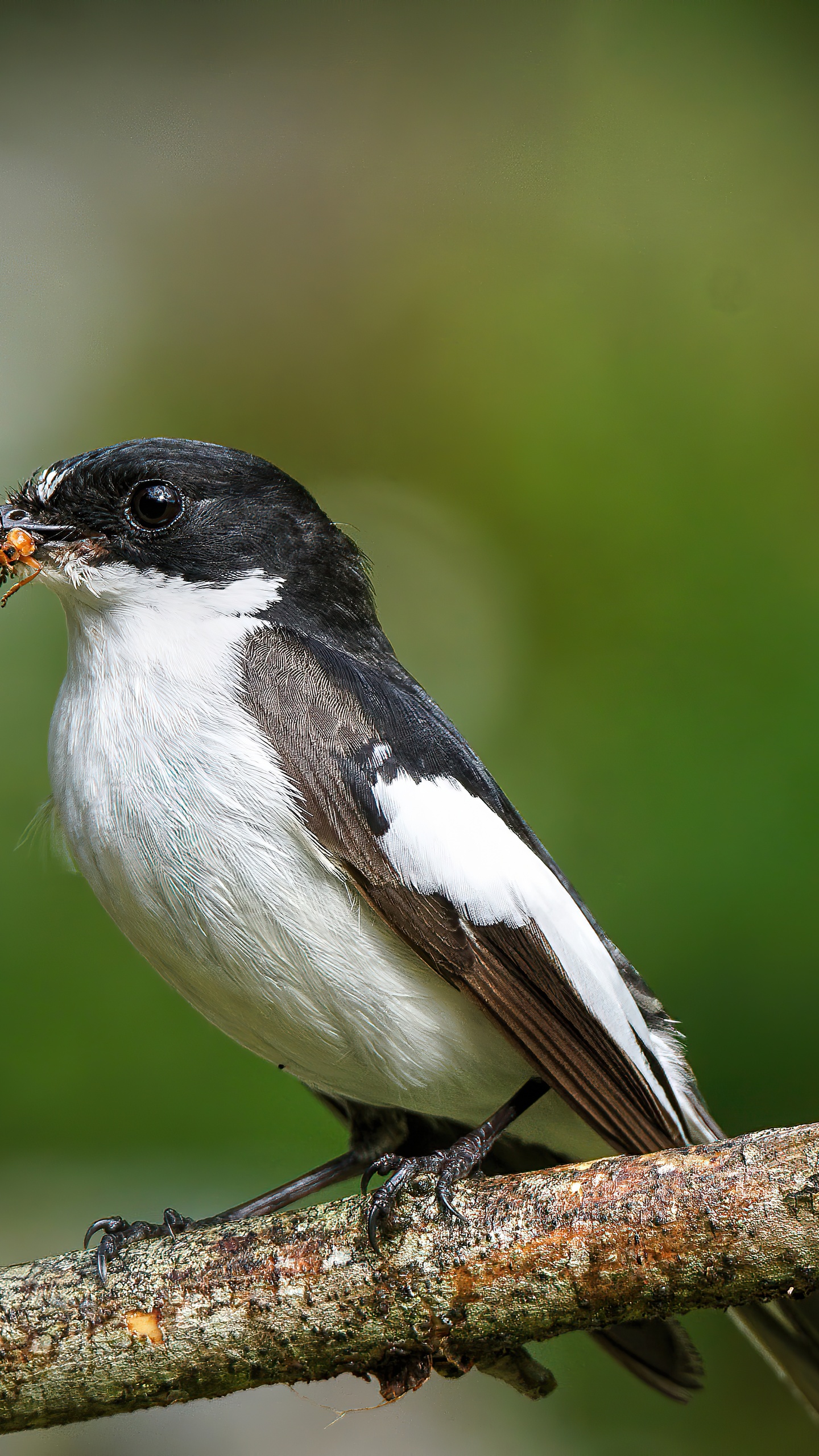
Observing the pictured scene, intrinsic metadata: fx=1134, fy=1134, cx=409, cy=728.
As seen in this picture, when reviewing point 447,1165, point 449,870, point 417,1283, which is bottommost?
point 417,1283

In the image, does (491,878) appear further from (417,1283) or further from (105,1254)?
(105,1254)

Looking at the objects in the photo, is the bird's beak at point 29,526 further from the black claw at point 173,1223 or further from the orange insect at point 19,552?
the black claw at point 173,1223

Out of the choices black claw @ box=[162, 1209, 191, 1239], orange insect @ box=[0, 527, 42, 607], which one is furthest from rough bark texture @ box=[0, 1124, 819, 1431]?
orange insect @ box=[0, 527, 42, 607]

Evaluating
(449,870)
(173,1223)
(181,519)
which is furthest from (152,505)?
(173,1223)

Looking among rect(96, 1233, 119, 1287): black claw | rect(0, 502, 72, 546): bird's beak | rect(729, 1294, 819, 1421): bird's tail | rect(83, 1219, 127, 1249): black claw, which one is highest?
rect(0, 502, 72, 546): bird's beak

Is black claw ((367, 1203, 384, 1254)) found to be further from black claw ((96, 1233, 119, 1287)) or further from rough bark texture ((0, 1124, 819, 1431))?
black claw ((96, 1233, 119, 1287))

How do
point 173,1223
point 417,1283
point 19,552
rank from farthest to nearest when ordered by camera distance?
point 173,1223, point 19,552, point 417,1283

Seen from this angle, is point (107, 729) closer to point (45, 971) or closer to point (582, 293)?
point (45, 971)

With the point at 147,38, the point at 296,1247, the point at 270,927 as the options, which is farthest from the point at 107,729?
the point at 147,38
